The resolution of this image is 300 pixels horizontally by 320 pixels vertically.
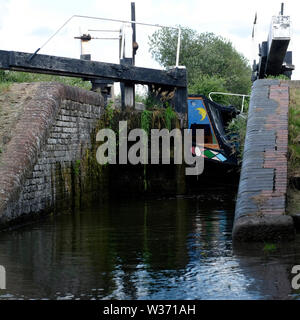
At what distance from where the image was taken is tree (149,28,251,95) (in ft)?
148

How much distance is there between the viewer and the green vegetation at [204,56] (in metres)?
45.0

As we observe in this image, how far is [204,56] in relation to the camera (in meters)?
45.2

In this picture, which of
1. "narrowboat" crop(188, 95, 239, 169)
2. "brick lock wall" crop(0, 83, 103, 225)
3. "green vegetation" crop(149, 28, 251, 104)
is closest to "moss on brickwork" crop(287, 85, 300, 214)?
"brick lock wall" crop(0, 83, 103, 225)

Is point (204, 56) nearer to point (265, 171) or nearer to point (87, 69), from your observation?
point (87, 69)

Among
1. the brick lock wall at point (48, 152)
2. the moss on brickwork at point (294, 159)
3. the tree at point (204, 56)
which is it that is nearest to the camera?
the moss on brickwork at point (294, 159)

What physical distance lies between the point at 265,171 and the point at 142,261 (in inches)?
76.5

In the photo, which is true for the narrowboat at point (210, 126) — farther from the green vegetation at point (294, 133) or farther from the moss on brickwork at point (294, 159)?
the moss on brickwork at point (294, 159)

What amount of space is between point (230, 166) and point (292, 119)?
867 centimetres

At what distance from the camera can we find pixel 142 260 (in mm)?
6715

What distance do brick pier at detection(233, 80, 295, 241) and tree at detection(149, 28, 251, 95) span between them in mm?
35200

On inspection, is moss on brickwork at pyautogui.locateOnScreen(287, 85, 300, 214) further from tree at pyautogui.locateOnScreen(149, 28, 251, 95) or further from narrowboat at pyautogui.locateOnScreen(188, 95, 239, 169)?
tree at pyautogui.locateOnScreen(149, 28, 251, 95)

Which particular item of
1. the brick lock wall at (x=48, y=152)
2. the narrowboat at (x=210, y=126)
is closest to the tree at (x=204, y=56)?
the narrowboat at (x=210, y=126)
